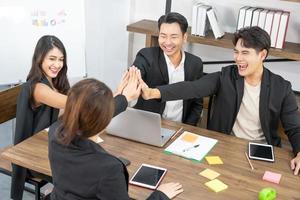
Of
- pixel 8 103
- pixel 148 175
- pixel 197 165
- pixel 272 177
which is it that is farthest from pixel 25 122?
pixel 272 177

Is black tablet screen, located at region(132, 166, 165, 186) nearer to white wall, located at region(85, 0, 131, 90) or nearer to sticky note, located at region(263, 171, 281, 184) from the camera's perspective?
sticky note, located at region(263, 171, 281, 184)

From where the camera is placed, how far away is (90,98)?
1.30 metres

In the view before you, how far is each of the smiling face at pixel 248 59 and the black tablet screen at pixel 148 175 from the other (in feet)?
2.85

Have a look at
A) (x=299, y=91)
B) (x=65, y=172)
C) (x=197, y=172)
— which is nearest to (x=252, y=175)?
(x=197, y=172)

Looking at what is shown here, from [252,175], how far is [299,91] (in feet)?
6.28

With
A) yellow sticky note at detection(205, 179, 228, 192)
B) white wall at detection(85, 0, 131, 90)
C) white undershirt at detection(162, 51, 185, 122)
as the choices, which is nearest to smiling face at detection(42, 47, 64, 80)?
white undershirt at detection(162, 51, 185, 122)

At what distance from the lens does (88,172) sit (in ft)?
4.40

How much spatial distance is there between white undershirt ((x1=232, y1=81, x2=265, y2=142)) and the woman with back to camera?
671 millimetres

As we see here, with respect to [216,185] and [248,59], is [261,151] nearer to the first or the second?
[216,185]

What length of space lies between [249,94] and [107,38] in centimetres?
193

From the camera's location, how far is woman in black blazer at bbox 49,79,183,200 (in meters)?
1.31

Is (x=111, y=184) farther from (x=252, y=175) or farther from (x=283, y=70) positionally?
(x=283, y=70)

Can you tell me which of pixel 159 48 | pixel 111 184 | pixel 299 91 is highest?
pixel 159 48

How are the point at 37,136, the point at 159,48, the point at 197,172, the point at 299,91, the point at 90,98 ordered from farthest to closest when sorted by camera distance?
the point at 299,91 → the point at 159,48 → the point at 37,136 → the point at 197,172 → the point at 90,98
